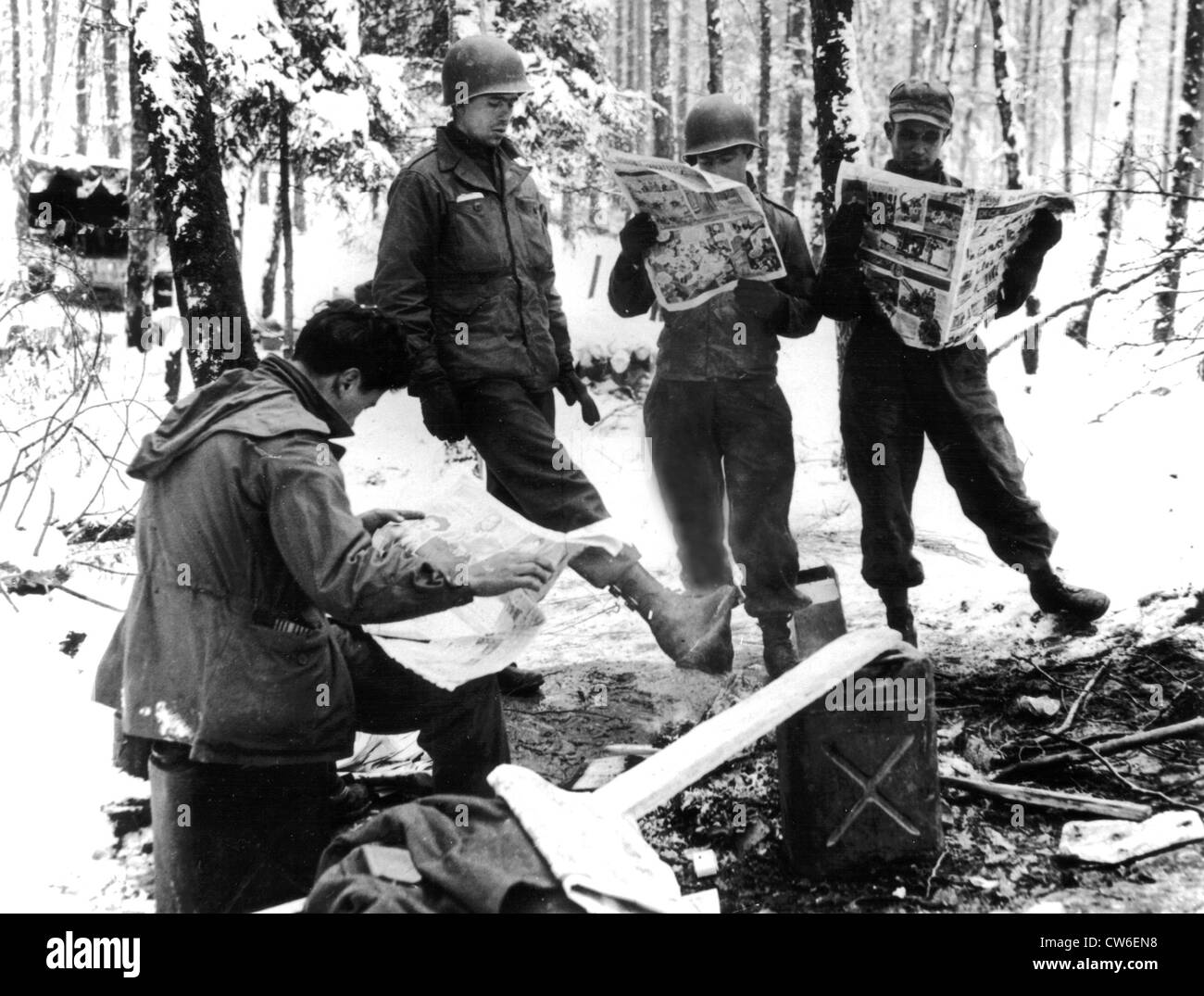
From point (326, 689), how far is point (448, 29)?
108 inches

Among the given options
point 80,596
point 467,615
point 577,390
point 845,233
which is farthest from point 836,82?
point 80,596

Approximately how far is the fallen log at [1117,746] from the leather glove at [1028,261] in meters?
1.38

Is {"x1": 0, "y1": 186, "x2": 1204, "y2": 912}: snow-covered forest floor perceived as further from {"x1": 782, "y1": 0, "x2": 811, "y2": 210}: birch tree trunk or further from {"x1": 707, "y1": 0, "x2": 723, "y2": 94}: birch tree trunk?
{"x1": 782, "y1": 0, "x2": 811, "y2": 210}: birch tree trunk

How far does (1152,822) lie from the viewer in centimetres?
257

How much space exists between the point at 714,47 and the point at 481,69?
119 cm

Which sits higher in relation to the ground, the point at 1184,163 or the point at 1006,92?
the point at 1006,92

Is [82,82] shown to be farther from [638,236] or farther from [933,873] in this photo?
[933,873]

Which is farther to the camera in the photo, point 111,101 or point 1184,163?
point 111,101

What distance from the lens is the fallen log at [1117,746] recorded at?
2.96 metres

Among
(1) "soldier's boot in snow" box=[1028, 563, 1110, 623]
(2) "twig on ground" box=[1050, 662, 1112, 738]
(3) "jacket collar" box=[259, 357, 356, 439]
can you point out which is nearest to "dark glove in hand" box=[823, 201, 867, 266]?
(1) "soldier's boot in snow" box=[1028, 563, 1110, 623]

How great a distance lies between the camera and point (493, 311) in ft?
11.2

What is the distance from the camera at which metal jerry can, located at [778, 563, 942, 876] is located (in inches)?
101

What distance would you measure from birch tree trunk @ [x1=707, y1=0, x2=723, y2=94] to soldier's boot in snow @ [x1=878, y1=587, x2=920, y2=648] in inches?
75.3
